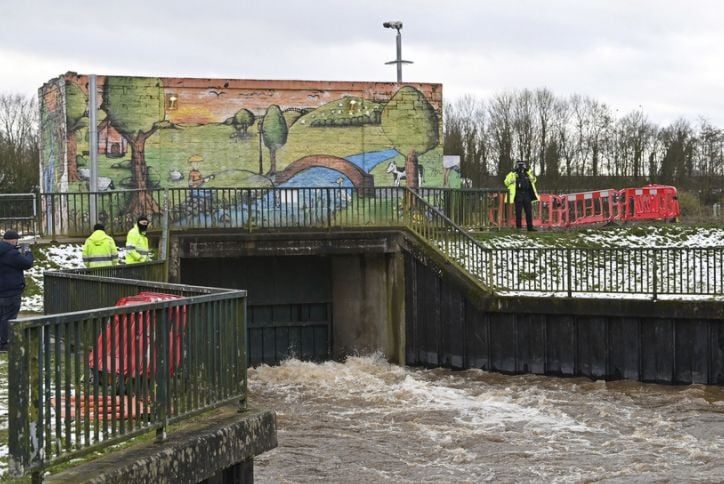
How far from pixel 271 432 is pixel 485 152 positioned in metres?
48.4

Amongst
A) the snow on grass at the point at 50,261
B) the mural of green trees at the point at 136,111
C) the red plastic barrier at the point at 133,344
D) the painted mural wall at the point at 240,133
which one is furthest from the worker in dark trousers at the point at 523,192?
the red plastic barrier at the point at 133,344

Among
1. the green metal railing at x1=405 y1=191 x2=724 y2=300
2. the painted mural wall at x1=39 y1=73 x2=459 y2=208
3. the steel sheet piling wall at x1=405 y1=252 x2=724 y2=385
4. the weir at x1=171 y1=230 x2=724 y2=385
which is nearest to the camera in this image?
the steel sheet piling wall at x1=405 y1=252 x2=724 y2=385

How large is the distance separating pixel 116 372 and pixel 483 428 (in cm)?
956

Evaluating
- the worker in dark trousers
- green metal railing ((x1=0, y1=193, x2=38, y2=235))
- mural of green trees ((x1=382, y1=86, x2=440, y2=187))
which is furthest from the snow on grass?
the worker in dark trousers

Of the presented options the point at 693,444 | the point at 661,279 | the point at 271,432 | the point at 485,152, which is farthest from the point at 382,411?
the point at 485,152

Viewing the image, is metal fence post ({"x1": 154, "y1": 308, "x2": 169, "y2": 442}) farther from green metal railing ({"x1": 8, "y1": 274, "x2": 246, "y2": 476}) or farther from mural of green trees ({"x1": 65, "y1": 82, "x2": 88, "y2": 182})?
mural of green trees ({"x1": 65, "y1": 82, "x2": 88, "y2": 182})

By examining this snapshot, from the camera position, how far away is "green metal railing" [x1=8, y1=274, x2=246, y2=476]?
18.3ft

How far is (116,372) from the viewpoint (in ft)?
21.6

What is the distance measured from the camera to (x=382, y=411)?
16.8 metres

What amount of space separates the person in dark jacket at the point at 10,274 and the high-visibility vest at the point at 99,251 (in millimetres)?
2209

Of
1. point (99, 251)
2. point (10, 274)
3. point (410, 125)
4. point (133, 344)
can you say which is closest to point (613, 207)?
point (410, 125)

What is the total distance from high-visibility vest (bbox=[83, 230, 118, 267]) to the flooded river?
12.4 feet

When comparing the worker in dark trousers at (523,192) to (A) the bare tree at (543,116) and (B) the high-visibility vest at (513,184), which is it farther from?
(A) the bare tree at (543,116)

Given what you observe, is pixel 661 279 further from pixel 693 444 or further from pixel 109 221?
pixel 109 221
